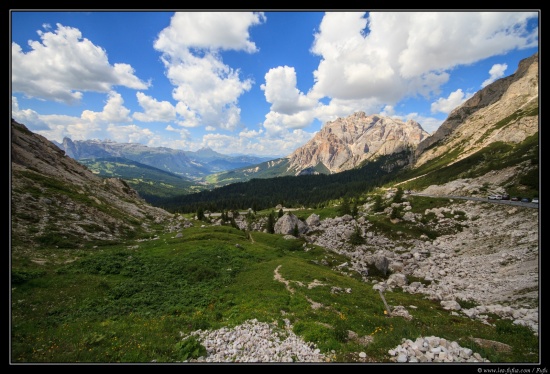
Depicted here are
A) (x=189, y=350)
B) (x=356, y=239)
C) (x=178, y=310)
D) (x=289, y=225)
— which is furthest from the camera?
(x=289, y=225)

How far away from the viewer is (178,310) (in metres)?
18.7

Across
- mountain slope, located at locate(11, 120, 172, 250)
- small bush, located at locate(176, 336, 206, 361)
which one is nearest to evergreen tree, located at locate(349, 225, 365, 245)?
mountain slope, located at locate(11, 120, 172, 250)

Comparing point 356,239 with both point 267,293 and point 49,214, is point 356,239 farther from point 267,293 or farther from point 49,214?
point 49,214

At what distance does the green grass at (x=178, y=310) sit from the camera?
11.7m

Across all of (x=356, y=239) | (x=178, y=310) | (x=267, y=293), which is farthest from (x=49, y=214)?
(x=356, y=239)

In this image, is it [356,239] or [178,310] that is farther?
[356,239]

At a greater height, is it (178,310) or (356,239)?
(178,310)

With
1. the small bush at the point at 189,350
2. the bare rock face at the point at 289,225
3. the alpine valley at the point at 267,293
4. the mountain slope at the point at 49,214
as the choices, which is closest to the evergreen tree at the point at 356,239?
the alpine valley at the point at 267,293

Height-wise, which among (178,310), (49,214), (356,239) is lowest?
(356,239)

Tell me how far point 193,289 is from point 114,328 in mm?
10151

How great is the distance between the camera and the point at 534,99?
578 ft

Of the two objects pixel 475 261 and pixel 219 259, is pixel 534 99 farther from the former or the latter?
pixel 219 259

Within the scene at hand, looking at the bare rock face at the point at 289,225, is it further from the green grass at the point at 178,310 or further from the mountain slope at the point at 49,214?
the green grass at the point at 178,310
